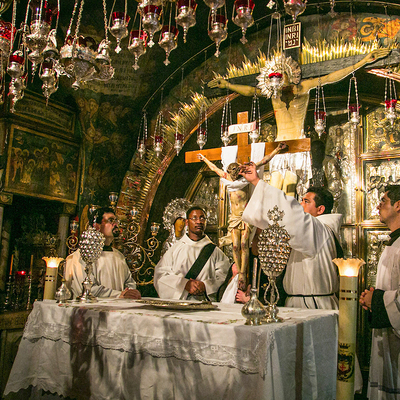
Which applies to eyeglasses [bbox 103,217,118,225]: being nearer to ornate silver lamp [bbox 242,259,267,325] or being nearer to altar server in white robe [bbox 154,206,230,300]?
altar server in white robe [bbox 154,206,230,300]

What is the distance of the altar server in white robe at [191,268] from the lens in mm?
4441

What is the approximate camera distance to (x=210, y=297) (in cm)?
479

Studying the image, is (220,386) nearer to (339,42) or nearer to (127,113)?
(339,42)

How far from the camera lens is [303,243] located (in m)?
3.59

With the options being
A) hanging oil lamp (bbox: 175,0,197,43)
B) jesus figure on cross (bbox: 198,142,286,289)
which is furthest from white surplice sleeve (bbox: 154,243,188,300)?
hanging oil lamp (bbox: 175,0,197,43)

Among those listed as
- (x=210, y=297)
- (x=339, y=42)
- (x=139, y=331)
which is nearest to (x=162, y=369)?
(x=139, y=331)

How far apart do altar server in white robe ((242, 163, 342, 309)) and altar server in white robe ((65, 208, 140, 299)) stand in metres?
1.50

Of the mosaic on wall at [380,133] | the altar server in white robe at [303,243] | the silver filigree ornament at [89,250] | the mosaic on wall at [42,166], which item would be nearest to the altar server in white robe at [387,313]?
the altar server in white robe at [303,243]

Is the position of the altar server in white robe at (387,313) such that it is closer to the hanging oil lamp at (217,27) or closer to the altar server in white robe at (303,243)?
the altar server in white robe at (303,243)

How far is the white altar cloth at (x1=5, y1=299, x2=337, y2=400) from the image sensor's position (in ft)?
8.14

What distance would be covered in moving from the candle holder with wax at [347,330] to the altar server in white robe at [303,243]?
754mm

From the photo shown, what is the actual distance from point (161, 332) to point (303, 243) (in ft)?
4.58

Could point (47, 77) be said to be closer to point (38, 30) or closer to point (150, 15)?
point (38, 30)

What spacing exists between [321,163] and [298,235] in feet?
15.2
